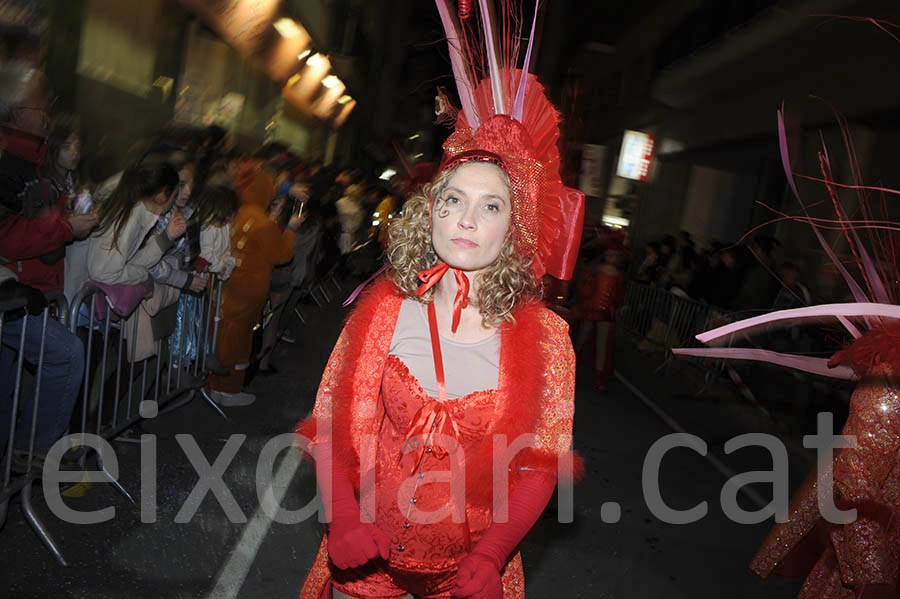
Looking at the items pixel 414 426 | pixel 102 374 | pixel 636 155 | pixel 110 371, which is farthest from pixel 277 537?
pixel 636 155

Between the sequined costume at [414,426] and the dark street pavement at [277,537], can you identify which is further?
the dark street pavement at [277,537]

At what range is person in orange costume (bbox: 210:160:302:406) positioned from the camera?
259 inches

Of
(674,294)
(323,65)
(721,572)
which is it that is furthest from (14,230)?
(323,65)

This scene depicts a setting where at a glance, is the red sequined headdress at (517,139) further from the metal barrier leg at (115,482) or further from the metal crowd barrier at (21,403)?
the metal barrier leg at (115,482)

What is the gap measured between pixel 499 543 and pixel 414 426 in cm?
41

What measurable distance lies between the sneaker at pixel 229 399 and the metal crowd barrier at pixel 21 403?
253 cm

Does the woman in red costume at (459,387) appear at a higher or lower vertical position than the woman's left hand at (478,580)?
higher

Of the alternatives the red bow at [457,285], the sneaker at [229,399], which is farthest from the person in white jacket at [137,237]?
the red bow at [457,285]

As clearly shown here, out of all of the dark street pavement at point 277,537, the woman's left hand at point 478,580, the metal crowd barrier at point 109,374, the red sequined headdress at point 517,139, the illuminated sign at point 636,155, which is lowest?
the dark street pavement at point 277,537

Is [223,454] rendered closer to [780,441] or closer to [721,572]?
[721,572]

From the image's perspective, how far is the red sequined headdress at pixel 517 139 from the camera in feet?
7.42

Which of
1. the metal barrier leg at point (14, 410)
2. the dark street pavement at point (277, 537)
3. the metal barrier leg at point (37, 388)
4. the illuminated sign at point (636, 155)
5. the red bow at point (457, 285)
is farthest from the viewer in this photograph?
the illuminated sign at point (636, 155)

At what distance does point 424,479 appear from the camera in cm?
209

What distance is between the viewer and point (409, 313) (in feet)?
7.58
